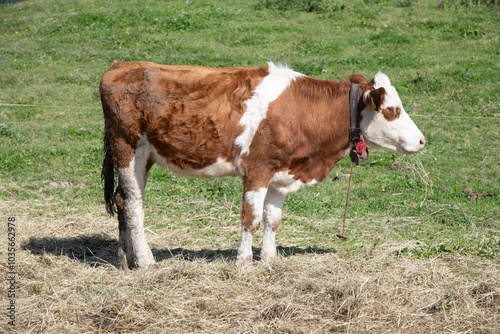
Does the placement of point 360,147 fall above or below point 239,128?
below

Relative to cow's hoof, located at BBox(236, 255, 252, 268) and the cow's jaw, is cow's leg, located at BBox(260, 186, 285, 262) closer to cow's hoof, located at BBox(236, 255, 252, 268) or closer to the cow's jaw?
cow's hoof, located at BBox(236, 255, 252, 268)

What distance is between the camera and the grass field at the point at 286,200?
16.5 feet

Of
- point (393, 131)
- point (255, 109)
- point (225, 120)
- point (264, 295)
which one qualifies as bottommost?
point (264, 295)

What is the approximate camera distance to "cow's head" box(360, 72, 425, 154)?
570 cm

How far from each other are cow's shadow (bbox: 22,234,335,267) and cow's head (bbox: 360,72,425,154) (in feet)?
5.28

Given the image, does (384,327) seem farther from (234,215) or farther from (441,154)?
(441,154)

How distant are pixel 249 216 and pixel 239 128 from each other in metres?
0.95

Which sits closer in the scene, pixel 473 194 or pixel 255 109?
pixel 255 109

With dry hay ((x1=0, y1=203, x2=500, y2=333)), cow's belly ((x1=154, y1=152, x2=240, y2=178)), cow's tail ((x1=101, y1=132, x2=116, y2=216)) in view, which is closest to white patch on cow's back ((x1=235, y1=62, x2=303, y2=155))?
cow's belly ((x1=154, y1=152, x2=240, y2=178))

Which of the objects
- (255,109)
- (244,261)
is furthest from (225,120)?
(244,261)

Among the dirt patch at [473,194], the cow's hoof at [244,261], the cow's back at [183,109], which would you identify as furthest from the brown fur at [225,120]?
the dirt patch at [473,194]

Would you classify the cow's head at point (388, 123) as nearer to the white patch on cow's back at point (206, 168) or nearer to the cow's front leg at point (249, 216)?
the cow's front leg at point (249, 216)

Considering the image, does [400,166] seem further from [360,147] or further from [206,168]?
[206,168]

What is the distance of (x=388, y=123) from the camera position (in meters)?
5.77
